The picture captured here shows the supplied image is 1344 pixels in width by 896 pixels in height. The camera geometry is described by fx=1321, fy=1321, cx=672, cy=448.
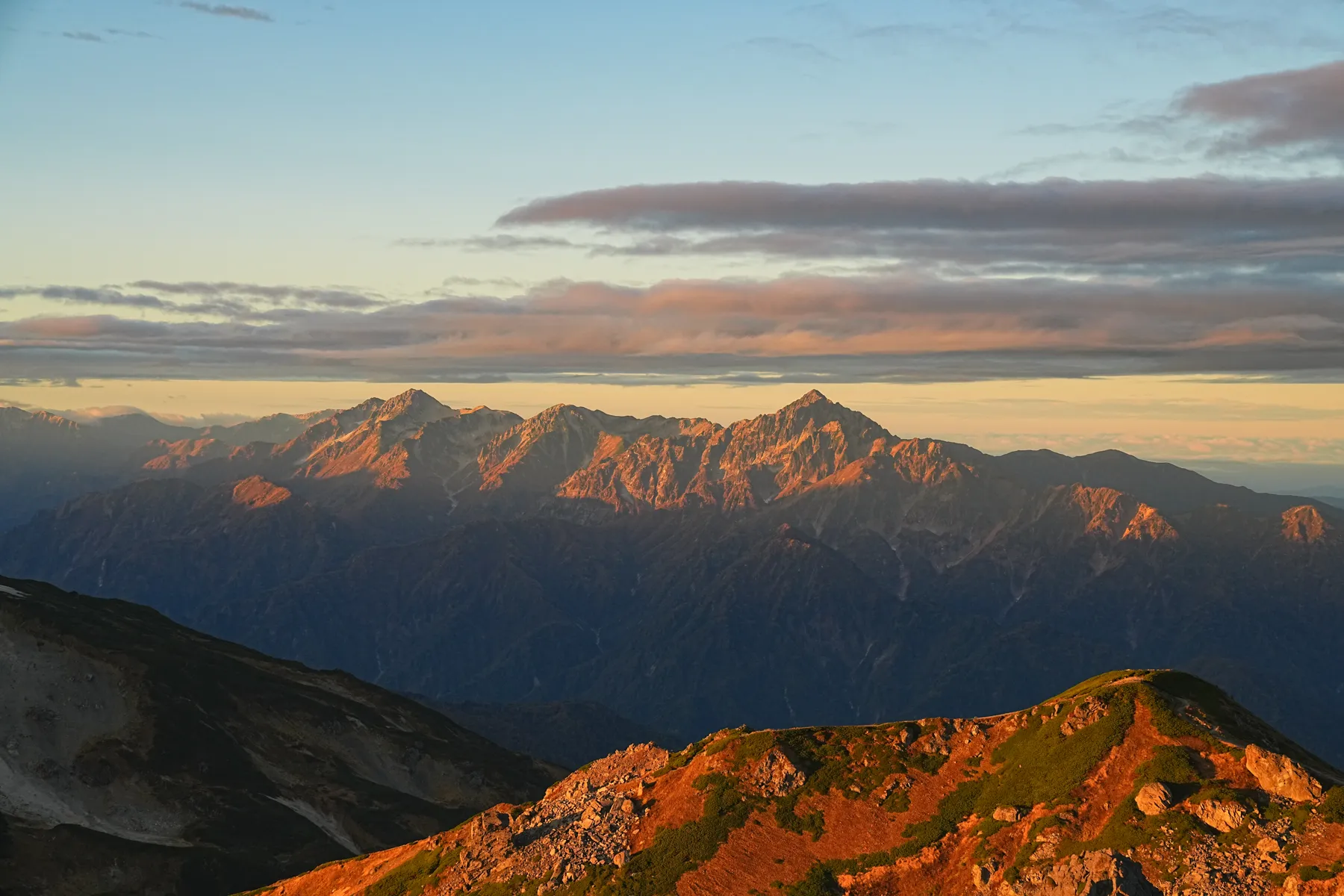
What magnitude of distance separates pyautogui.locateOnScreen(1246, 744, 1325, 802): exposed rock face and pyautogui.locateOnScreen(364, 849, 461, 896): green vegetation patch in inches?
2661

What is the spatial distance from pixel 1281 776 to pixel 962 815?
23321mm

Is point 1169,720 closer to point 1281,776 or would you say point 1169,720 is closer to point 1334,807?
point 1281,776

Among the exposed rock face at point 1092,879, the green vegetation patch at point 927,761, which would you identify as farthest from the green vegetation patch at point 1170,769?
the green vegetation patch at point 927,761

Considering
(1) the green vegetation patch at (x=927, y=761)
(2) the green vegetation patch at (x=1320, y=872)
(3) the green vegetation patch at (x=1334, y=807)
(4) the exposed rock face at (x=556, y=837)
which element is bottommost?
(4) the exposed rock face at (x=556, y=837)

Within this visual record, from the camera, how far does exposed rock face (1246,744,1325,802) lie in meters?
91.6

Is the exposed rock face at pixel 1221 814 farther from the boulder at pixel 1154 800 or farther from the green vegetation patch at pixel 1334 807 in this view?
the green vegetation patch at pixel 1334 807

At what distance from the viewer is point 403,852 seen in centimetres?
13388

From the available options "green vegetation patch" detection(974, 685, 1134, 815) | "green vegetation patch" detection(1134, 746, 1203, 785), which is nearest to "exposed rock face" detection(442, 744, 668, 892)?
"green vegetation patch" detection(974, 685, 1134, 815)

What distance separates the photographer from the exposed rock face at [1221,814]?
9069cm

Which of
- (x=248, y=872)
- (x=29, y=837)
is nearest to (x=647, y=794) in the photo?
(x=248, y=872)

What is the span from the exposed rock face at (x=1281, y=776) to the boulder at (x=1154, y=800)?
6.73 metres

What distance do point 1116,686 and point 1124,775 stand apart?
450 inches

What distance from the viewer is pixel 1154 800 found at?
3688 inches

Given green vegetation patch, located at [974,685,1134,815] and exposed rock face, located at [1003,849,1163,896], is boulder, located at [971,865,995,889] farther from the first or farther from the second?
green vegetation patch, located at [974,685,1134,815]
